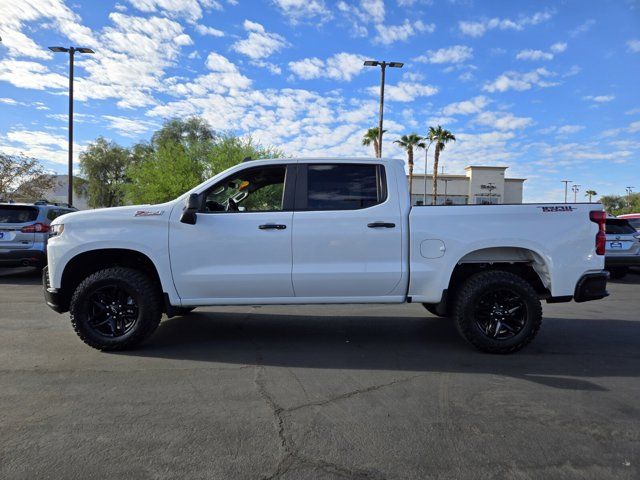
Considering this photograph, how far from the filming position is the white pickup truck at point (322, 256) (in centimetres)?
471

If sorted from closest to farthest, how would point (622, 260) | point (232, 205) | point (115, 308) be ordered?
point (115, 308) < point (232, 205) < point (622, 260)

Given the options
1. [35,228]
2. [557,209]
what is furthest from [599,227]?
[35,228]

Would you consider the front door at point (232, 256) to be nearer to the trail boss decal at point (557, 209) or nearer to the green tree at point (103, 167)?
the trail boss decal at point (557, 209)

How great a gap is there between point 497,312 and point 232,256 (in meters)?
2.94

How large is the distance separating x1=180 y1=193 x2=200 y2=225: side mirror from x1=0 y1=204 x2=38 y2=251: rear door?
7.05 m

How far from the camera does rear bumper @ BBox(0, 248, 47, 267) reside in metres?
9.59

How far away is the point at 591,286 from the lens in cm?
479

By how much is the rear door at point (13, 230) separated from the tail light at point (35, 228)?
Answer: 0.16ft

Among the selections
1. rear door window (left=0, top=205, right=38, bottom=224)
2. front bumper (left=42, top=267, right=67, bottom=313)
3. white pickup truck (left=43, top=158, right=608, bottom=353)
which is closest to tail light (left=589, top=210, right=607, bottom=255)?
white pickup truck (left=43, top=158, right=608, bottom=353)

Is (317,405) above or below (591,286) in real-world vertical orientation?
below

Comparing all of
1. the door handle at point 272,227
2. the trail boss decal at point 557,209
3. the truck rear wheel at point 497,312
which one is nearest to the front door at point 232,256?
the door handle at point 272,227

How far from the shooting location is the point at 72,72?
1900 cm

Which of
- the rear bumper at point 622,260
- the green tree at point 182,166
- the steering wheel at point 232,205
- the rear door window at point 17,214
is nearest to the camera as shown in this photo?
the steering wheel at point 232,205

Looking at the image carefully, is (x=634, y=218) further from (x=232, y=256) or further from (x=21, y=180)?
(x=21, y=180)
